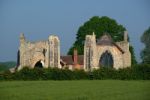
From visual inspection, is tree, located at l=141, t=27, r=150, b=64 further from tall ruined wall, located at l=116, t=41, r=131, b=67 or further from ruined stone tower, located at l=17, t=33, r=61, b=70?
ruined stone tower, located at l=17, t=33, r=61, b=70

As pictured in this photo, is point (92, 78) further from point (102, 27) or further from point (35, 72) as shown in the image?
point (102, 27)

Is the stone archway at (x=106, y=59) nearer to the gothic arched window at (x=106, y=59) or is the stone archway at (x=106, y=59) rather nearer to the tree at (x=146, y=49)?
the gothic arched window at (x=106, y=59)

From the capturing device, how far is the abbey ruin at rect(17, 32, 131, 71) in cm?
5534

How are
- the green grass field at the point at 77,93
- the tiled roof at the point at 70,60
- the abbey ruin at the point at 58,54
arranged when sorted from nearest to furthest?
the green grass field at the point at 77,93 → the abbey ruin at the point at 58,54 → the tiled roof at the point at 70,60

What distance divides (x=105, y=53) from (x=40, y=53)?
8222mm

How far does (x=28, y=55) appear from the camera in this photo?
56.1 m

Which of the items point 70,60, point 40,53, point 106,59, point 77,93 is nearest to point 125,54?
point 106,59

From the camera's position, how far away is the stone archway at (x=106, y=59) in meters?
59.1

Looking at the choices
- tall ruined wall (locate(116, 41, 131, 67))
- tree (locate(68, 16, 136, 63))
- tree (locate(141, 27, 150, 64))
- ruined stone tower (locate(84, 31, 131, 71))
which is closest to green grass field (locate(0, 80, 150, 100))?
ruined stone tower (locate(84, 31, 131, 71))

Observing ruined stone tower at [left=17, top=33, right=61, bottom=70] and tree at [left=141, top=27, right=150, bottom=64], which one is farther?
tree at [left=141, top=27, right=150, bottom=64]

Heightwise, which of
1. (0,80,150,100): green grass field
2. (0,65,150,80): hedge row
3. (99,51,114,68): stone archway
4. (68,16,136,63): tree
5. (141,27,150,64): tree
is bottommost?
(0,80,150,100): green grass field

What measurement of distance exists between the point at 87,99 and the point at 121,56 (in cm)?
4151

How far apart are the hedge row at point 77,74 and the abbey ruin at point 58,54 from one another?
23.5ft

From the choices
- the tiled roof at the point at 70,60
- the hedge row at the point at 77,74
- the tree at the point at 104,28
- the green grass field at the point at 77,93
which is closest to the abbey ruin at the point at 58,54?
the tiled roof at the point at 70,60
